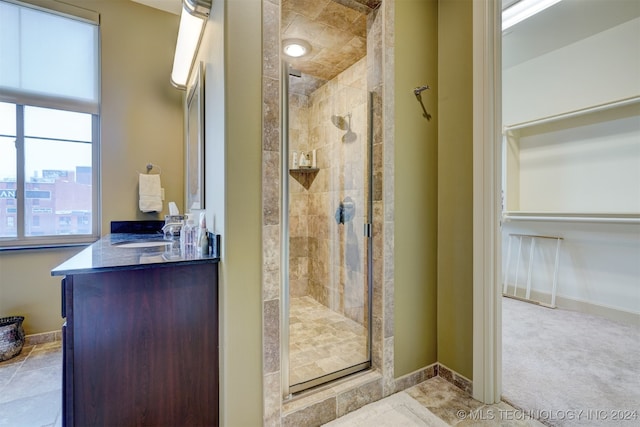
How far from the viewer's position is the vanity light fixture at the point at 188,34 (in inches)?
59.9

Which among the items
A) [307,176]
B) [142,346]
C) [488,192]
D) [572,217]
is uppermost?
[307,176]

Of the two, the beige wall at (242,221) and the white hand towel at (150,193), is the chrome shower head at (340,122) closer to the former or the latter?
the beige wall at (242,221)

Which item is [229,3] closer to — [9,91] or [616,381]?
[9,91]

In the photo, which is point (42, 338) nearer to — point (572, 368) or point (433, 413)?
point (433, 413)

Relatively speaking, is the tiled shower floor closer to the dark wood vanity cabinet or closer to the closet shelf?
the dark wood vanity cabinet

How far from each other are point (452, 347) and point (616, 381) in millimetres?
1082

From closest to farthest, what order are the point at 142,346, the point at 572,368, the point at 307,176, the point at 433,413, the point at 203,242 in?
1. the point at 142,346
2. the point at 203,242
3. the point at 433,413
4. the point at 572,368
5. the point at 307,176

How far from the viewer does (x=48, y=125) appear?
256 centimetres

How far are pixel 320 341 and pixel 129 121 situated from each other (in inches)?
107

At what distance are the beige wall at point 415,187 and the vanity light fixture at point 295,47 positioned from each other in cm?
91

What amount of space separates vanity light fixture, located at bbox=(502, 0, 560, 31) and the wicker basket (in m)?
4.76

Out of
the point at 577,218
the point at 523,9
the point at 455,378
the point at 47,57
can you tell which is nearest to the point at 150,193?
the point at 47,57

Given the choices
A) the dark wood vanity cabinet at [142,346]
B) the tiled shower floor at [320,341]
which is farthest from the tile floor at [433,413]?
the dark wood vanity cabinet at [142,346]

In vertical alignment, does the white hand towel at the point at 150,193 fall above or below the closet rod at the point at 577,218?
above
